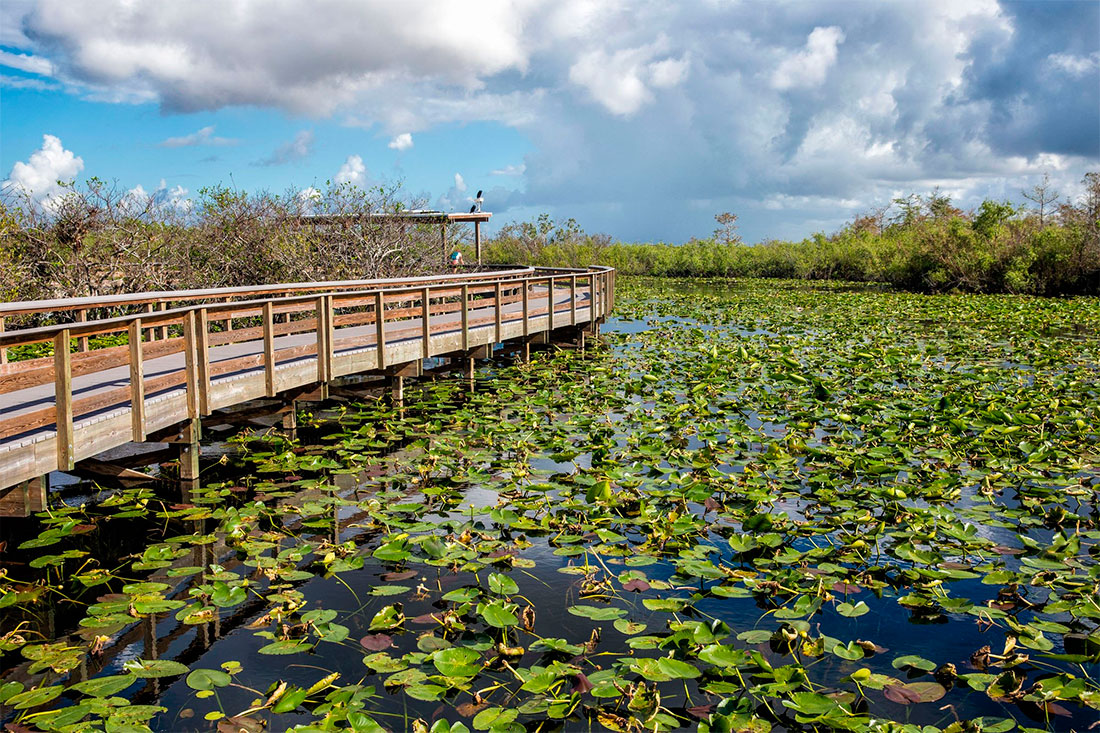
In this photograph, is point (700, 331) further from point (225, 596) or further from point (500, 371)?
point (225, 596)

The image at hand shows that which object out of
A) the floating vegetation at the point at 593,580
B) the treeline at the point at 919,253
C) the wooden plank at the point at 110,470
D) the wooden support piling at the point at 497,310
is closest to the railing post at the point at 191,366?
the wooden plank at the point at 110,470

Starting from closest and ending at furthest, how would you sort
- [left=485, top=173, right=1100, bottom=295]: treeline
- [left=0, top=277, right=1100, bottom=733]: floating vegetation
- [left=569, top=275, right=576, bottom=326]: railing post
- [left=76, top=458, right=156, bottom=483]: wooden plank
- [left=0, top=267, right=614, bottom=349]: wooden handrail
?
[left=0, top=277, right=1100, bottom=733]: floating vegetation → [left=0, top=267, right=614, bottom=349]: wooden handrail → [left=76, top=458, right=156, bottom=483]: wooden plank → [left=569, top=275, right=576, bottom=326]: railing post → [left=485, top=173, right=1100, bottom=295]: treeline

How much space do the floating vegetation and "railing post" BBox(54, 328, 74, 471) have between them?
55 centimetres

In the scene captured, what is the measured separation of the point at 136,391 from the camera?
6355 mm

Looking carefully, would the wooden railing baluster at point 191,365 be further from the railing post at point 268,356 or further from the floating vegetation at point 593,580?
the railing post at point 268,356

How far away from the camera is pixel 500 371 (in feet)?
45.6

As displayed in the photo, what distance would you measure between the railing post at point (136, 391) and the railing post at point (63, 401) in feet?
2.35

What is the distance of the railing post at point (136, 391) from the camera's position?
6332 mm

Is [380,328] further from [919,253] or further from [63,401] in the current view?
[919,253]

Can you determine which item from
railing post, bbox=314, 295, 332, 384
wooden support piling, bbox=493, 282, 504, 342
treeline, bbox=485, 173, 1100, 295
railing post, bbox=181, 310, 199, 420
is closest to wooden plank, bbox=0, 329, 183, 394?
railing post, bbox=181, 310, 199, 420

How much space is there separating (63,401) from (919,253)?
38317 millimetres

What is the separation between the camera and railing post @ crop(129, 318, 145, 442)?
633 centimetres

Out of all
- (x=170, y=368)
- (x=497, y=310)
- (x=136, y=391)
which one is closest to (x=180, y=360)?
(x=170, y=368)

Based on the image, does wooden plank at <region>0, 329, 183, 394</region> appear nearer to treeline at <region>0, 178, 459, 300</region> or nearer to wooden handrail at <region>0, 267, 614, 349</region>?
wooden handrail at <region>0, 267, 614, 349</region>
